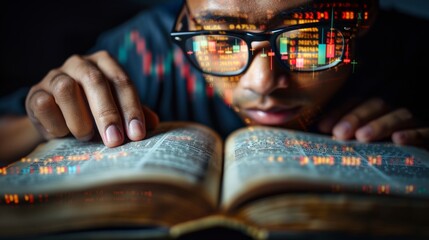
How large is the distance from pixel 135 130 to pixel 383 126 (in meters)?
0.61

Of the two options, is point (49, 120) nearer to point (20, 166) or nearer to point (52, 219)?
point (20, 166)

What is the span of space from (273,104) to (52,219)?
56 cm

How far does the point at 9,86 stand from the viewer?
1207 millimetres

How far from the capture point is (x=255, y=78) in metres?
Answer: 0.79

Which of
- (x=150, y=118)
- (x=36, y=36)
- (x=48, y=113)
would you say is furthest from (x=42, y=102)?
(x=36, y=36)

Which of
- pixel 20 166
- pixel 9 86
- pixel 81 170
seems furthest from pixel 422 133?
pixel 9 86

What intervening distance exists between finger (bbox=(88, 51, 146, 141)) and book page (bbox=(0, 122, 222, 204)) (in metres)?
0.03

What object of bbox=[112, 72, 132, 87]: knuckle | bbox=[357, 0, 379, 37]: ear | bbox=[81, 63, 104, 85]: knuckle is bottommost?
bbox=[112, 72, 132, 87]: knuckle

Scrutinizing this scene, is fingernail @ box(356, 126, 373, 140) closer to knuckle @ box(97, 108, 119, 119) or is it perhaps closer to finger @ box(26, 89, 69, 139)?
knuckle @ box(97, 108, 119, 119)

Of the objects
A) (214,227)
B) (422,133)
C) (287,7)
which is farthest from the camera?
(422,133)

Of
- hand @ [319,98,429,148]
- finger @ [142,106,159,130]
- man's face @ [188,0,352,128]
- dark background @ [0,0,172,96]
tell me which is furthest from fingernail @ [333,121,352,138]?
dark background @ [0,0,172,96]

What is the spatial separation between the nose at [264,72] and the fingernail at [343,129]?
0.58 feet

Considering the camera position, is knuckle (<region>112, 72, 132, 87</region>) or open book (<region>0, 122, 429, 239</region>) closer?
open book (<region>0, 122, 429, 239</region>)

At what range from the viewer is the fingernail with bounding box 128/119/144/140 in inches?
27.1
